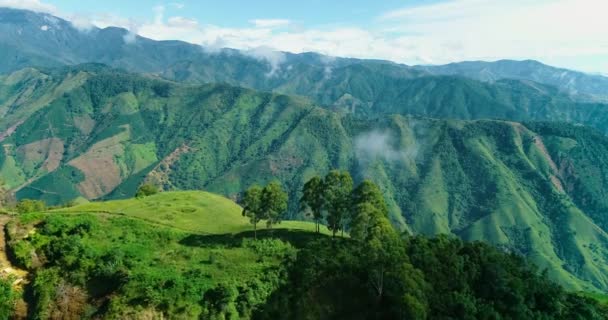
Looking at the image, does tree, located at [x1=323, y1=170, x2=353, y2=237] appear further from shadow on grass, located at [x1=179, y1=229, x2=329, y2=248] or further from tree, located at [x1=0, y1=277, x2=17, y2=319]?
tree, located at [x1=0, y1=277, x2=17, y2=319]

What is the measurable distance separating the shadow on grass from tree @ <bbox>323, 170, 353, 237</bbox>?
17.2 feet

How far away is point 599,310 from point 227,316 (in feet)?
208

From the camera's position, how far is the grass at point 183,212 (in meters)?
90.2

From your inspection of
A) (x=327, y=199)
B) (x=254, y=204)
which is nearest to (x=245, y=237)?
(x=254, y=204)

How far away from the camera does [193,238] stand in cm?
8075

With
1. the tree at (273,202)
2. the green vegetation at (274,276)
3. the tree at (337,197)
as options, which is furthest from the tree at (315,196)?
the green vegetation at (274,276)

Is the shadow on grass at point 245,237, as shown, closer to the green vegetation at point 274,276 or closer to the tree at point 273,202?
the green vegetation at point 274,276

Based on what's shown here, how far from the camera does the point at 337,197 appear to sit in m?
84.9

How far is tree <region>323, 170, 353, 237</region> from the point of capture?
274 feet

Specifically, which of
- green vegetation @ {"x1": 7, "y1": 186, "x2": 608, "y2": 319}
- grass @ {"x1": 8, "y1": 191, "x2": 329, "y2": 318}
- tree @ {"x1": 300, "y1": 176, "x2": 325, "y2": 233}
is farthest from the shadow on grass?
tree @ {"x1": 300, "y1": 176, "x2": 325, "y2": 233}

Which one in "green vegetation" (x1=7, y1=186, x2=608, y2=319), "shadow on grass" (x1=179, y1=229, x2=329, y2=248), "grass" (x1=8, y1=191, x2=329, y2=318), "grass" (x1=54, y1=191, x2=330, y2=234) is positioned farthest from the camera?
"grass" (x1=54, y1=191, x2=330, y2=234)

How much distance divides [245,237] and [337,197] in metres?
18.7

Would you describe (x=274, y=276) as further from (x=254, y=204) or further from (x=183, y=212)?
(x=183, y=212)

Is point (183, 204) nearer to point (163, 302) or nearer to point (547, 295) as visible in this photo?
point (163, 302)
